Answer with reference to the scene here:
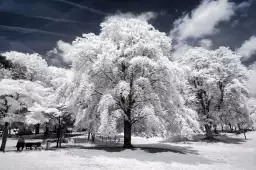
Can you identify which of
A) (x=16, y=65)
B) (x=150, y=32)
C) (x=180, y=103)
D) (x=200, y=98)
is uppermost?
(x=16, y=65)

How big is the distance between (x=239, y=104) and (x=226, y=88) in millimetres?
3348

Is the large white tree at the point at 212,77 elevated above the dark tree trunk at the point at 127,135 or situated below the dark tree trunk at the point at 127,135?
above

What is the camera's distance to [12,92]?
17.5 metres

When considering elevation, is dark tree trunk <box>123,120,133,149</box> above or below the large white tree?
below

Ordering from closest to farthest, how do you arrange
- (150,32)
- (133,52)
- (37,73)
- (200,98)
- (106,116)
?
1. (106,116)
2. (133,52)
3. (150,32)
4. (200,98)
5. (37,73)

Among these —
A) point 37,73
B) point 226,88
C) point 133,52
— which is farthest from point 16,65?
point 226,88

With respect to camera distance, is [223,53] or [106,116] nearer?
[106,116]

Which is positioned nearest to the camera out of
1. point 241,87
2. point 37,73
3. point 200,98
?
point 241,87

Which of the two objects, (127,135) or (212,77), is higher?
(212,77)

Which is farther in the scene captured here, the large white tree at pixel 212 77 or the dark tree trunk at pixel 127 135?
the large white tree at pixel 212 77

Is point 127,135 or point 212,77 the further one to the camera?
point 212,77

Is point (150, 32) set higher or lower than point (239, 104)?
higher

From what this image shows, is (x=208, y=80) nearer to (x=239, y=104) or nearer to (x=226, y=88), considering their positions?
(x=226, y=88)

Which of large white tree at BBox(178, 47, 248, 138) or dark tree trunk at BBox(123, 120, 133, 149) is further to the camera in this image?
large white tree at BBox(178, 47, 248, 138)
